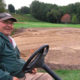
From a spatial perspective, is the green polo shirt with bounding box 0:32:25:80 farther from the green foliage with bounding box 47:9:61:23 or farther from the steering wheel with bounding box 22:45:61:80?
the green foliage with bounding box 47:9:61:23

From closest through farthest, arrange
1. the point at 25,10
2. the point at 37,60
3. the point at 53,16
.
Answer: the point at 37,60, the point at 53,16, the point at 25,10

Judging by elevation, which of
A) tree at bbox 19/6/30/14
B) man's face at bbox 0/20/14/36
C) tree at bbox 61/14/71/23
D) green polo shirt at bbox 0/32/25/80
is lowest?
tree at bbox 61/14/71/23

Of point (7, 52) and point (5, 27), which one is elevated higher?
point (5, 27)

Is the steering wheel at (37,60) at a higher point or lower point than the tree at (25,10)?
higher

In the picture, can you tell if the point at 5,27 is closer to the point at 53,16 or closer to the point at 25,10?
the point at 53,16

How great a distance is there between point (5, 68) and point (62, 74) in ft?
12.9

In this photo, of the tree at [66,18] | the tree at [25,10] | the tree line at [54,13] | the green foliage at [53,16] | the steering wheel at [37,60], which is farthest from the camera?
the tree at [25,10]

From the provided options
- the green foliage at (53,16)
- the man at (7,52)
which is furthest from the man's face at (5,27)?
the green foliage at (53,16)

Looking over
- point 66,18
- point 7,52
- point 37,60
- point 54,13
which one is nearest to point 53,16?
point 54,13

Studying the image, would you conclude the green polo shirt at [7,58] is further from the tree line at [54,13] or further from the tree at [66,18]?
the tree at [66,18]

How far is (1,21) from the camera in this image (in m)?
2.47

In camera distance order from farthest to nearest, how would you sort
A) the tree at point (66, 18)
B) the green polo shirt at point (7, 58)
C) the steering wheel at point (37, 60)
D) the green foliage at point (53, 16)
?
1. the tree at point (66, 18)
2. the green foliage at point (53, 16)
3. the green polo shirt at point (7, 58)
4. the steering wheel at point (37, 60)

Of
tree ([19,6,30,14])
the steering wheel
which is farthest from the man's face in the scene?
tree ([19,6,30,14])

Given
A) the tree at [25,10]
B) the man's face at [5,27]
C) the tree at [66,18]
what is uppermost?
the man's face at [5,27]
